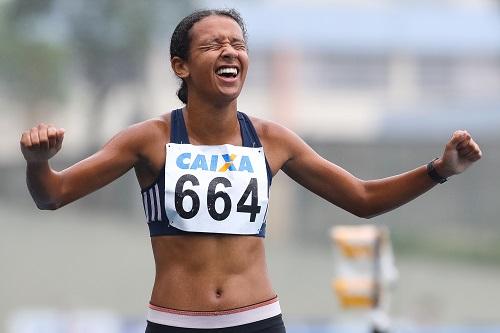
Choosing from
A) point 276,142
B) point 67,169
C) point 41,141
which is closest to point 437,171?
point 276,142

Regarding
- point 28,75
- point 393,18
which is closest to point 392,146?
point 393,18

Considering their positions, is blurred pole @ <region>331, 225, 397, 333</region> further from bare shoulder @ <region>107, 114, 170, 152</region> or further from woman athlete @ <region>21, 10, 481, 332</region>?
bare shoulder @ <region>107, 114, 170, 152</region>

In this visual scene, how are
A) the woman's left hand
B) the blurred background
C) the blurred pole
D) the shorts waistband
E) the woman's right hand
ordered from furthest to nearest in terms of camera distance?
1. the blurred background
2. the blurred pole
3. the woman's left hand
4. the shorts waistband
5. the woman's right hand

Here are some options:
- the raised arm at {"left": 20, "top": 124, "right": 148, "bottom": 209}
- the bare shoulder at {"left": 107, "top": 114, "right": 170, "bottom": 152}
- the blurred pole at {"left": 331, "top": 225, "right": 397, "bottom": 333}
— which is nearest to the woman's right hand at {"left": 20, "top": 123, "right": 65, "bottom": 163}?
the raised arm at {"left": 20, "top": 124, "right": 148, "bottom": 209}

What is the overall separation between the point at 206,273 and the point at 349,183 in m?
0.65

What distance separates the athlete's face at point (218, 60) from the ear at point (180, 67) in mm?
37

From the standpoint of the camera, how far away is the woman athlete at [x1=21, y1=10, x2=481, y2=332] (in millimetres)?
4230

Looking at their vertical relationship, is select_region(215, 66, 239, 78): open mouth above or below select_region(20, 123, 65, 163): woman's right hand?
above

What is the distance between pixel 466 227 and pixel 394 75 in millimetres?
3151

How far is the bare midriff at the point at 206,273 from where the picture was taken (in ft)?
13.9

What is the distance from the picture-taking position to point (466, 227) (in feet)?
65.8

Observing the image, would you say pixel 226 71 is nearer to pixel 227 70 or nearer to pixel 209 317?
pixel 227 70

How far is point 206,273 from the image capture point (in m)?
4.23

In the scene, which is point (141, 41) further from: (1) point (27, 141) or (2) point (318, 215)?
(1) point (27, 141)
